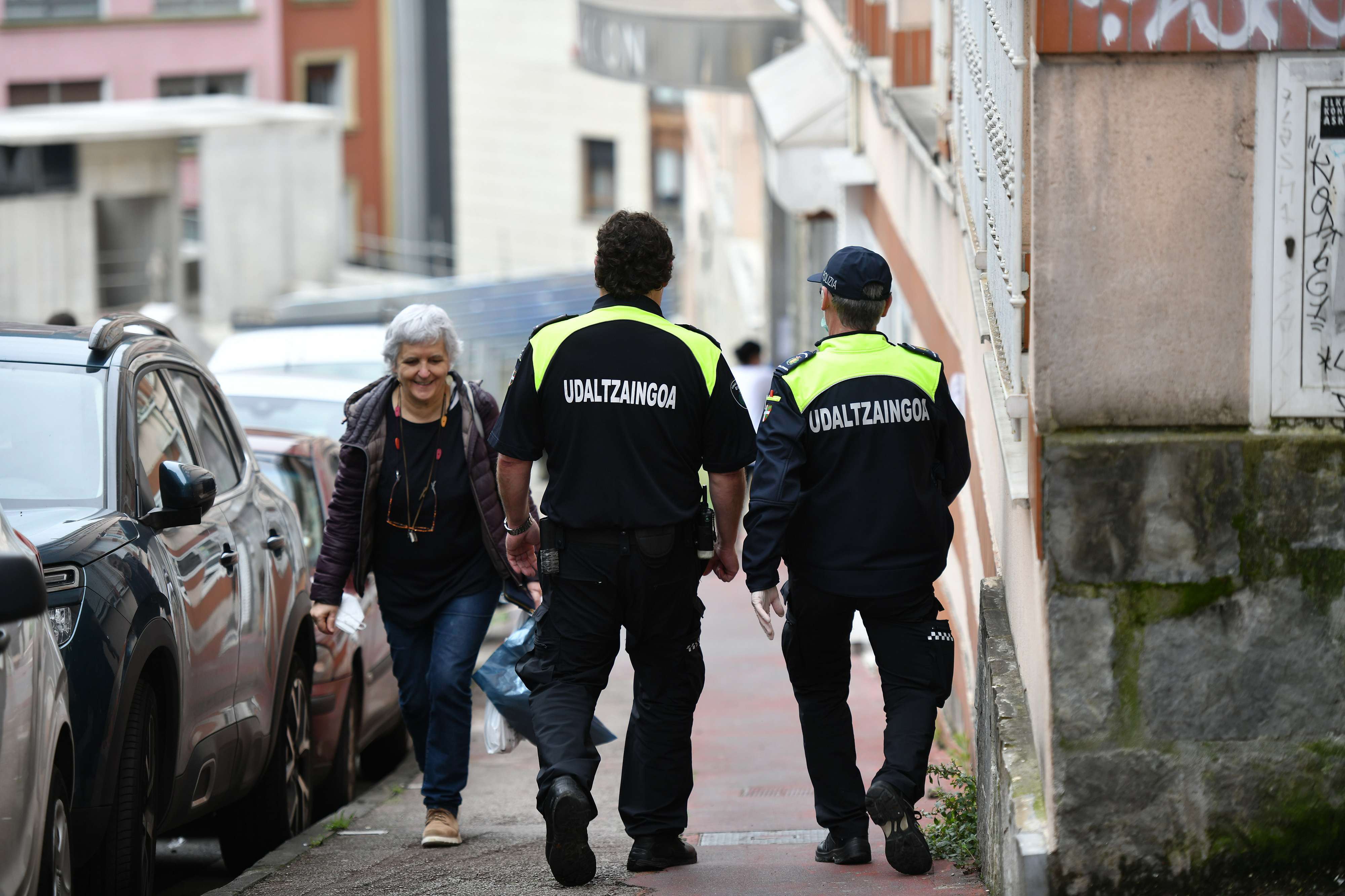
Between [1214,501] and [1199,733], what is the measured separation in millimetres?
512

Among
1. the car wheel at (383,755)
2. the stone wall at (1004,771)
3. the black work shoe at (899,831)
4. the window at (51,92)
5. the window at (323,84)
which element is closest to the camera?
the stone wall at (1004,771)

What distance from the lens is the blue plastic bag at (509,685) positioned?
6156mm

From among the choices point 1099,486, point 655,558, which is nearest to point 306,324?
point 655,558

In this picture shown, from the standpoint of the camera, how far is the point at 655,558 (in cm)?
526

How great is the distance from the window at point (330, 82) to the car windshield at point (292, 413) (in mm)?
40494

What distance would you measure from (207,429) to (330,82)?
148 ft

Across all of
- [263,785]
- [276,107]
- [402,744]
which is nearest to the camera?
[263,785]

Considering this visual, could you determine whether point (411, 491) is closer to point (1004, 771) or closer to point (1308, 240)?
point (1004, 771)

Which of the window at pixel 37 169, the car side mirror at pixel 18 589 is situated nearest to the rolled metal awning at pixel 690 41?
the car side mirror at pixel 18 589

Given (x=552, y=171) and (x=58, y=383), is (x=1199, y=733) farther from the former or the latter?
(x=552, y=171)

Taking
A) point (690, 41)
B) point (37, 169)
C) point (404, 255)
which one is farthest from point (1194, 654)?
point (404, 255)

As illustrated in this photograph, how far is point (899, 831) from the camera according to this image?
5.15 meters

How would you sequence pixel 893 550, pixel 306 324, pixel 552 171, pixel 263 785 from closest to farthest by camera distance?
pixel 893 550
pixel 263 785
pixel 306 324
pixel 552 171

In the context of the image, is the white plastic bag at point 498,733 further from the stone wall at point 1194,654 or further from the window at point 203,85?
the window at point 203,85
